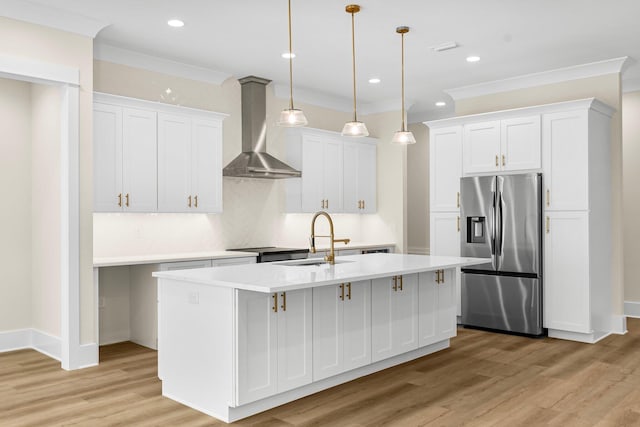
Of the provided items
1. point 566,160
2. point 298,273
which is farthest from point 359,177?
point 298,273

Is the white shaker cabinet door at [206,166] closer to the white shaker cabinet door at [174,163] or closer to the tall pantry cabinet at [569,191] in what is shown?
the white shaker cabinet door at [174,163]

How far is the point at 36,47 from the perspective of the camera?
4395 millimetres

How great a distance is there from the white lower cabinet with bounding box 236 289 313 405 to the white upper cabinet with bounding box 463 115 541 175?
10.7 ft

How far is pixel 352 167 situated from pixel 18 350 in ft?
15.0

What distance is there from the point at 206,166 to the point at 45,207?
161 centimetres

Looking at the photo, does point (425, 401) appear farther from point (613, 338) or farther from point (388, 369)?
point (613, 338)

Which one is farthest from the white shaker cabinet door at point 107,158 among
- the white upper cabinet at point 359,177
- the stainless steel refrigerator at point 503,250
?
the stainless steel refrigerator at point 503,250

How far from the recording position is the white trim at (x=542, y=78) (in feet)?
19.3

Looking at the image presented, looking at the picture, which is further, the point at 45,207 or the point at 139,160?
the point at 139,160

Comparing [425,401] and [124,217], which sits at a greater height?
[124,217]

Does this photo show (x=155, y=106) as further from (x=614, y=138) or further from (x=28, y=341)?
(x=614, y=138)

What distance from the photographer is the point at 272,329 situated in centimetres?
354

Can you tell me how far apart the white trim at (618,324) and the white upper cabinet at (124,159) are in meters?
4.99

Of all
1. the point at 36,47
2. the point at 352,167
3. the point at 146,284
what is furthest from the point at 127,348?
the point at 352,167
